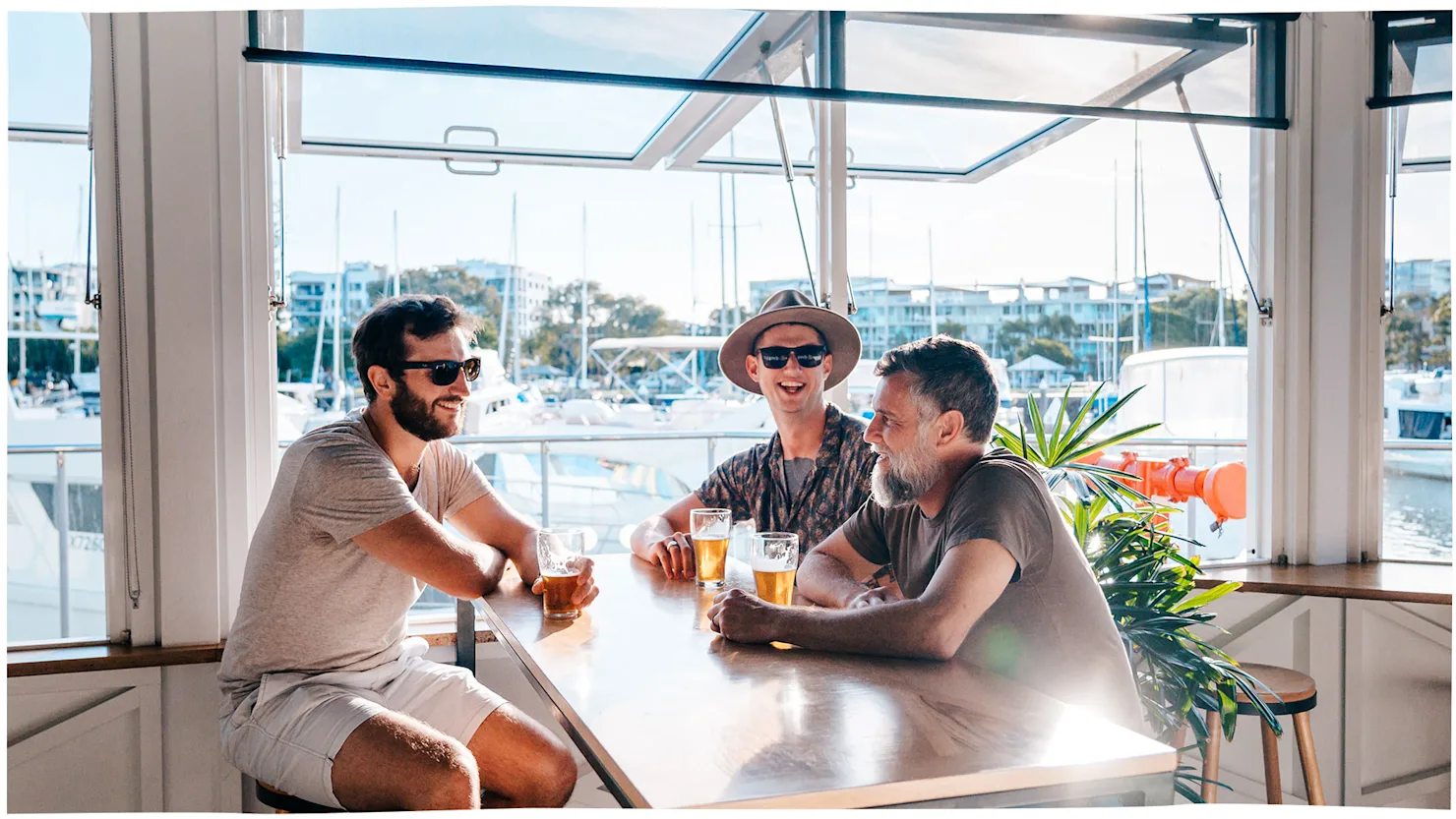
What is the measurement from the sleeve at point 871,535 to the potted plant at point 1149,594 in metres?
0.56

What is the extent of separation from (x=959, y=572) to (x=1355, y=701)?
6.84 feet

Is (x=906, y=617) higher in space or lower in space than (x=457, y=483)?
lower

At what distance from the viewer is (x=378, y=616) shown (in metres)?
1.96

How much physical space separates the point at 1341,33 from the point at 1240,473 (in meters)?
1.32

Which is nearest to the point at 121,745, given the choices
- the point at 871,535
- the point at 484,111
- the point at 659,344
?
the point at 871,535

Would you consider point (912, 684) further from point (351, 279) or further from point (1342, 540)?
point (351, 279)

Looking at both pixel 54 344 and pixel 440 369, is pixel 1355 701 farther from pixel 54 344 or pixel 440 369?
pixel 54 344

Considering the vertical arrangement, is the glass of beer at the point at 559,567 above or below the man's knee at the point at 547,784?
above

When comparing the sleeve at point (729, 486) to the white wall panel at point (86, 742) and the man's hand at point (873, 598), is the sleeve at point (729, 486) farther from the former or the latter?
the white wall panel at point (86, 742)

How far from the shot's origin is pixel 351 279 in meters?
4.11

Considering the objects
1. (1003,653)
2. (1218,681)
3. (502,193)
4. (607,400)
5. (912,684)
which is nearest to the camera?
(912,684)

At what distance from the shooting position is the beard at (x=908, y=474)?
5.58ft

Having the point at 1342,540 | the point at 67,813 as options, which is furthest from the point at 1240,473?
the point at 67,813

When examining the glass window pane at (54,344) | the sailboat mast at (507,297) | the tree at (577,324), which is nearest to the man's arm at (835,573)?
the glass window pane at (54,344)
